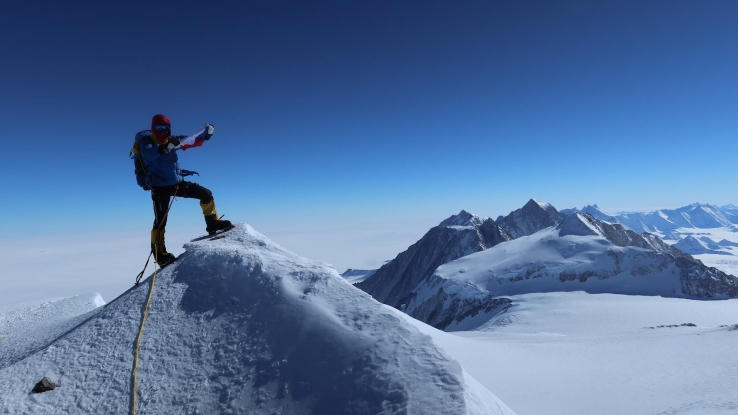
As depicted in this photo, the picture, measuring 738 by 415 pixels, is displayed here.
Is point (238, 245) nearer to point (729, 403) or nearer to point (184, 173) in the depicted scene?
point (184, 173)

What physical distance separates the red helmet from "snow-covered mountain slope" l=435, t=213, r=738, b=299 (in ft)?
310

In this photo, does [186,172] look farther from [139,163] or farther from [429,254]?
[429,254]

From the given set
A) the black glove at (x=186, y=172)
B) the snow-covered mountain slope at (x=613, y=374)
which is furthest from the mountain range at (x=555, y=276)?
the black glove at (x=186, y=172)

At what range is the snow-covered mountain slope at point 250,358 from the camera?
5270 mm

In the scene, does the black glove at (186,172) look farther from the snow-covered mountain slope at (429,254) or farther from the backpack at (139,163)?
the snow-covered mountain slope at (429,254)

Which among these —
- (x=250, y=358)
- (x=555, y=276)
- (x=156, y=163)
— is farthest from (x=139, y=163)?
(x=555, y=276)

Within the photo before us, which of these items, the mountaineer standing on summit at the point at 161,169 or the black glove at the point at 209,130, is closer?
the mountaineer standing on summit at the point at 161,169

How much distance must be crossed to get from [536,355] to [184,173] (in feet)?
85.9

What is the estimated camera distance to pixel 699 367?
808 inches

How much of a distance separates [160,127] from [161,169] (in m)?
1.08

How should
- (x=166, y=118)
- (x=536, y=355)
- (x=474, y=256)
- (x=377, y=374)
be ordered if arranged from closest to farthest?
(x=377, y=374) → (x=166, y=118) → (x=536, y=355) → (x=474, y=256)

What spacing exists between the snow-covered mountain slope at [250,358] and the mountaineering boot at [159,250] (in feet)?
4.54

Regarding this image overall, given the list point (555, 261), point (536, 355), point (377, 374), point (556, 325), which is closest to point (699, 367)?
point (536, 355)

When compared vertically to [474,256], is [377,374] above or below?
below
